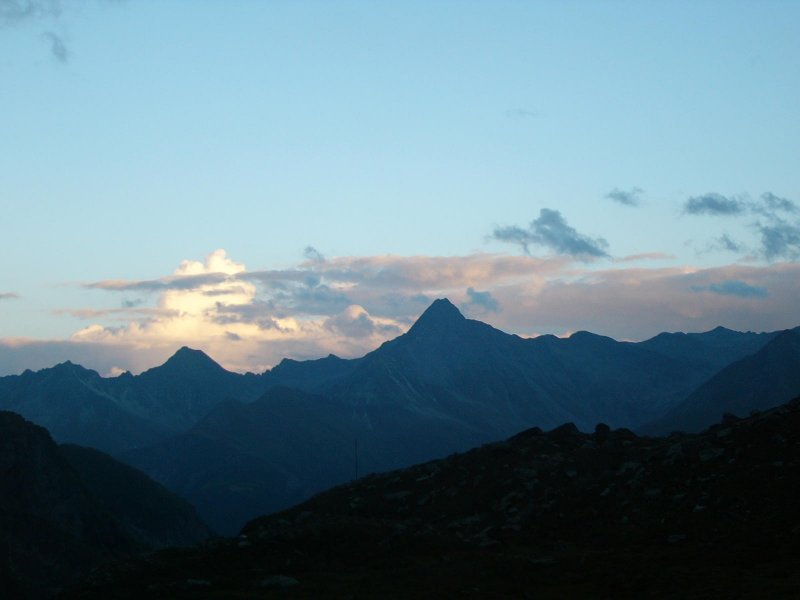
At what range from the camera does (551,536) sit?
7631cm

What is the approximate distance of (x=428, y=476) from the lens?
99750 mm

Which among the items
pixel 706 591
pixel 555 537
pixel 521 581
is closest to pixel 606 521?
pixel 555 537

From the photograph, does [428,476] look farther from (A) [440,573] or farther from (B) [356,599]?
(B) [356,599]

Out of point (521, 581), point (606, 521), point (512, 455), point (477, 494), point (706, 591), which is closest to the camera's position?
point (706, 591)

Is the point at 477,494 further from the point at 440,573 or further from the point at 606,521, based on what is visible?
the point at 440,573

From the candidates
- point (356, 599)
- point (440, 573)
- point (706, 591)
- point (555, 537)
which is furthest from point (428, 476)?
point (706, 591)

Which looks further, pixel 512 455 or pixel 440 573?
pixel 512 455

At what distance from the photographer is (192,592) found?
6481cm

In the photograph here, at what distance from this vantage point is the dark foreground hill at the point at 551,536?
60438 millimetres

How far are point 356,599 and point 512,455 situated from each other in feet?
136

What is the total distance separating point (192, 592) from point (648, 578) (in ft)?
93.8

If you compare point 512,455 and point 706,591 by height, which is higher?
point 512,455

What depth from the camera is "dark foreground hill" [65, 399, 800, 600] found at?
60438 millimetres

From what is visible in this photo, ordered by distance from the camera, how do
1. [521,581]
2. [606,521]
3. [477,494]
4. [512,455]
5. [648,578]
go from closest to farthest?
[648,578] → [521,581] → [606,521] → [477,494] → [512,455]
